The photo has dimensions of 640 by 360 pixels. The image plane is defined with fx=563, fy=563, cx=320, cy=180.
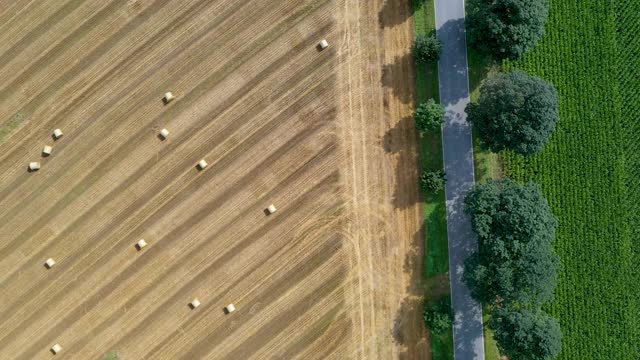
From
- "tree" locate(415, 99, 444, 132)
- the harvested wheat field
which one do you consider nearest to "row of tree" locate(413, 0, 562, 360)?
"tree" locate(415, 99, 444, 132)

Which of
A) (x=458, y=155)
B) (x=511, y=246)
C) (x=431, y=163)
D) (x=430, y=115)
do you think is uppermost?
(x=430, y=115)

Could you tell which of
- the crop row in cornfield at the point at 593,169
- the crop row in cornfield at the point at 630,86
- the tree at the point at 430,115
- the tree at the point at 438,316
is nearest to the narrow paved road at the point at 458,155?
the tree at the point at 438,316

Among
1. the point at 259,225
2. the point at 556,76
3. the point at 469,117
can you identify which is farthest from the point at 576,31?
the point at 259,225

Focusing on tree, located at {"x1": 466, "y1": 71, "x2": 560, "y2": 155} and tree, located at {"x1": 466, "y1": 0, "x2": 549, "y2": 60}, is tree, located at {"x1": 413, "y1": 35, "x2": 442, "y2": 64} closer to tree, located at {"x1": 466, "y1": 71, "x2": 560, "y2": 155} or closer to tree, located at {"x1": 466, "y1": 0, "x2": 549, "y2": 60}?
tree, located at {"x1": 466, "y1": 0, "x2": 549, "y2": 60}

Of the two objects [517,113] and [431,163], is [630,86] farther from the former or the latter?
[431,163]

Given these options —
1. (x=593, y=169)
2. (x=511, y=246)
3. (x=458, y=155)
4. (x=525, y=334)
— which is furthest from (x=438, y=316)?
(x=593, y=169)

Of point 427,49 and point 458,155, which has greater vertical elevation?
point 427,49

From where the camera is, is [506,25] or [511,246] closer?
[511,246]

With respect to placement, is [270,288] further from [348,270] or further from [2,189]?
[2,189]
